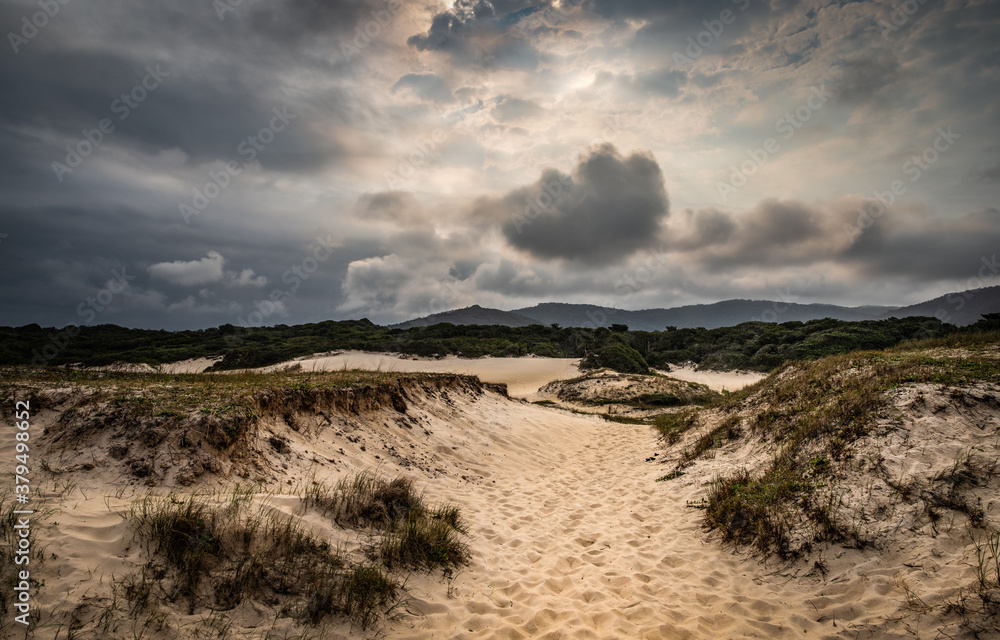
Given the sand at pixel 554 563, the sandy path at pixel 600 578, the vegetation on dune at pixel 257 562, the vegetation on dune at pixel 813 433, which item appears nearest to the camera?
the vegetation on dune at pixel 257 562

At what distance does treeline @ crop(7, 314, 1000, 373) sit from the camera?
3083 centimetres

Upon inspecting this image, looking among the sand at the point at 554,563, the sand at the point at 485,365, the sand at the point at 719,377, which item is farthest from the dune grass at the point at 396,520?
the sand at the point at 719,377

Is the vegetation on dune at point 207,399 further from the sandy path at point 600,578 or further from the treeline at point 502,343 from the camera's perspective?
the treeline at point 502,343

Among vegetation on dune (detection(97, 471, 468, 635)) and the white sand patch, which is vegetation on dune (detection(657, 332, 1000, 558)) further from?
the white sand patch

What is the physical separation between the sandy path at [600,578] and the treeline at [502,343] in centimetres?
2427

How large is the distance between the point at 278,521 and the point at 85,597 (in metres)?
1.53

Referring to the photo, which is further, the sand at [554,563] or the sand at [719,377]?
the sand at [719,377]

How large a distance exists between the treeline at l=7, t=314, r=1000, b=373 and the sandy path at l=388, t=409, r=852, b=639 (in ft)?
79.6

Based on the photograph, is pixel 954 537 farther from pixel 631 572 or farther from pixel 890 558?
pixel 631 572

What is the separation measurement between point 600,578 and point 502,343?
37445mm

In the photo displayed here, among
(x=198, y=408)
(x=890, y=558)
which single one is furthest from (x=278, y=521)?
(x=890, y=558)

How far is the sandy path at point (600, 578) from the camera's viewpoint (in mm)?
3959

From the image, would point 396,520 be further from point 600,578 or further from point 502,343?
point 502,343

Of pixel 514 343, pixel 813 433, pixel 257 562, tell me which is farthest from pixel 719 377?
pixel 257 562
